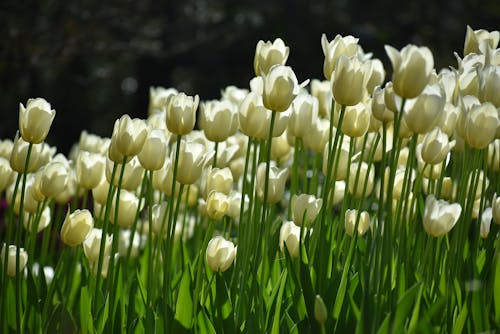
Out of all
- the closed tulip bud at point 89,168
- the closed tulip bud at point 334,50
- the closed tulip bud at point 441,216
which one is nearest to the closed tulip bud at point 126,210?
the closed tulip bud at point 89,168

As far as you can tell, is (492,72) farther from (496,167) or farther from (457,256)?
(496,167)

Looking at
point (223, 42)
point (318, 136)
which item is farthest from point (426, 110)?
point (223, 42)

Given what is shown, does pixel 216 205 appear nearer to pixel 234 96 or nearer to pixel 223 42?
pixel 234 96

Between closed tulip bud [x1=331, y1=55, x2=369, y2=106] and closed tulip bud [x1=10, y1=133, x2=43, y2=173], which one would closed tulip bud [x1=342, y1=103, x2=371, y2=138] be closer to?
closed tulip bud [x1=331, y1=55, x2=369, y2=106]

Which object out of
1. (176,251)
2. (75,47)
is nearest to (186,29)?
(75,47)

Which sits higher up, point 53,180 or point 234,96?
point 234,96

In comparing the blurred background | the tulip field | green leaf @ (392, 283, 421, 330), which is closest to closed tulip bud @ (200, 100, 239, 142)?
the tulip field

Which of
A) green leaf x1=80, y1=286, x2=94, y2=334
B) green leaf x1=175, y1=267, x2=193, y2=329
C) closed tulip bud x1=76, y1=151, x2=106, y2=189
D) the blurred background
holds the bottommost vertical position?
green leaf x1=80, y1=286, x2=94, y2=334
